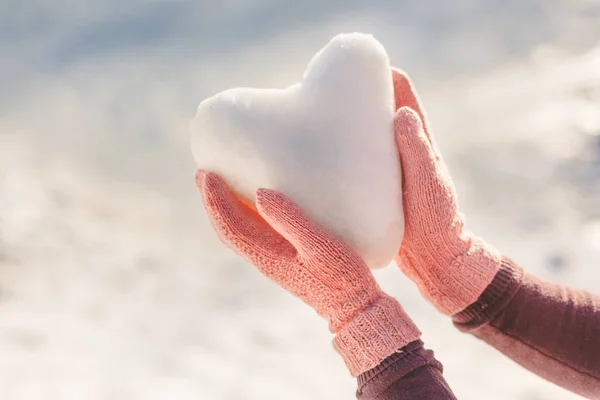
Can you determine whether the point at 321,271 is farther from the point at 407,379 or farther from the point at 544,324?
the point at 544,324

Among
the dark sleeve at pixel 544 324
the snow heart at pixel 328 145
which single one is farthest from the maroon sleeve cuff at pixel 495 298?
the snow heart at pixel 328 145

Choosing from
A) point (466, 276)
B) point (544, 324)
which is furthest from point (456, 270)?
point (544, 324)

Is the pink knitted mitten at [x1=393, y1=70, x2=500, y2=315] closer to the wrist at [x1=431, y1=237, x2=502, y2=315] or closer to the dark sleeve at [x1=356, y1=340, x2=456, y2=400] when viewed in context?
the wrist at [x1=431, y1=237, x2=502, y2=315]

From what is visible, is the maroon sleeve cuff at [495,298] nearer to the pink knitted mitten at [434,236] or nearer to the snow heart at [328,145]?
the pink knitted mitten at [434,236]

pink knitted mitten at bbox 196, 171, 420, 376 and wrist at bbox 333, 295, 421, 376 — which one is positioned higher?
pink knitted mitten at bbox 196, 171, 420, 376

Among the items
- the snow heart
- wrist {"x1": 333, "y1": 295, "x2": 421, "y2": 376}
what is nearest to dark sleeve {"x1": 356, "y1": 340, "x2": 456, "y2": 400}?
wrist {"x1": 333, "y1": 295, "x2": 421, "y2": 376}

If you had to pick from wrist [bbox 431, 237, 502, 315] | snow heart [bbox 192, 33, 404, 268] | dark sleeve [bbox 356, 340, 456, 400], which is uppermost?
snow heart [bbox 192, 33, 404, 268]
